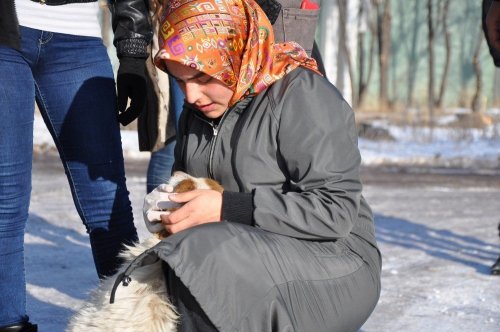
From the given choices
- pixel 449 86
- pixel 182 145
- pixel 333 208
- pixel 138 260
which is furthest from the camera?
pixel 449 86

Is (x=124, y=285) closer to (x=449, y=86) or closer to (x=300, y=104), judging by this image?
(x=300, y=104)

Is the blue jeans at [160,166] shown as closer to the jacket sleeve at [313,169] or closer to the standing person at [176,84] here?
the standing person at [176,84]

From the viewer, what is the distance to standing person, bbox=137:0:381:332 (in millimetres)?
2207

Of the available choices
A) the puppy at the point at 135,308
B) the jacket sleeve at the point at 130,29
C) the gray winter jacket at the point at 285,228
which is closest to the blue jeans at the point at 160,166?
the jacket sleeve at the point at 130,29

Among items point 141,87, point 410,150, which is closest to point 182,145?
point 141,87

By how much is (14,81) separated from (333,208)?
1.14 meters

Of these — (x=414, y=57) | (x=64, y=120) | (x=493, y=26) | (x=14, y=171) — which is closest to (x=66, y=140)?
(x=64, y=120)

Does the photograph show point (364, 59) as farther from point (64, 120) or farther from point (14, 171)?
point (14, 171)

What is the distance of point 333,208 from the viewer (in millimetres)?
2350

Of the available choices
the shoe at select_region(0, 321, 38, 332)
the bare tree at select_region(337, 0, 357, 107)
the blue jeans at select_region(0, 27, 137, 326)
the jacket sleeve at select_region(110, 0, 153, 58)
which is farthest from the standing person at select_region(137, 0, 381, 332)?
the bare tree at select_region(337, 0, 357, 107)

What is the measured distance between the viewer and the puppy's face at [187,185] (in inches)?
93.5

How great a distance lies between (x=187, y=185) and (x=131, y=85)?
2.46 feet

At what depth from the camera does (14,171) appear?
9.71 ft

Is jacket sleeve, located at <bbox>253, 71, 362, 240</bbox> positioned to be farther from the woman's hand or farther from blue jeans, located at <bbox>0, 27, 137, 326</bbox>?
blue jeans, located at <bbox>0, 27, 137, 326</bbox>
